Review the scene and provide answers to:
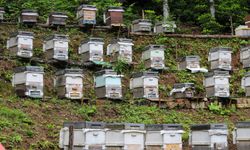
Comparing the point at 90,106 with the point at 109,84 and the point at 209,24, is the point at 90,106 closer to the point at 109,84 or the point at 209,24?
the point at 109,84

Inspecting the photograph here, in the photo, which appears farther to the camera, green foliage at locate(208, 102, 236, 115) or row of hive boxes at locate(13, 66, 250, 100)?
green foliage at locate(208, 102, 236, 115)

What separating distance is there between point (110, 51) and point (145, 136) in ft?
25.2

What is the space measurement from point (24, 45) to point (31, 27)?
358cm

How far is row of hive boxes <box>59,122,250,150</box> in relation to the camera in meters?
12.6

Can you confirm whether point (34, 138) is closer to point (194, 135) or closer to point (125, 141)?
point (125, 141)

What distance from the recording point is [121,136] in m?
13.0

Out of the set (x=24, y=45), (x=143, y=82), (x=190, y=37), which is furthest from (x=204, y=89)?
(x=24, y=45)

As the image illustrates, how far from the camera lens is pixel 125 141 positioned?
13.0m

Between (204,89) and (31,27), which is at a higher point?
(31,27)

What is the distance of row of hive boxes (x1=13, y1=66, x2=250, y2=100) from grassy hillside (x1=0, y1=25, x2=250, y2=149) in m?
0.31

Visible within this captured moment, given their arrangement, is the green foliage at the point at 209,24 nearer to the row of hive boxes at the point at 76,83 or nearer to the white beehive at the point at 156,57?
the white beehive at the point at 156,57

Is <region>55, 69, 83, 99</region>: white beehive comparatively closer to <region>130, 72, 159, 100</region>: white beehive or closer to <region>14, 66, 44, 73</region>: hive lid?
<region>14, 66, 44, 73</region>: hive lid

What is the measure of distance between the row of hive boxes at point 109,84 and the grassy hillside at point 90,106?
1.00 ft

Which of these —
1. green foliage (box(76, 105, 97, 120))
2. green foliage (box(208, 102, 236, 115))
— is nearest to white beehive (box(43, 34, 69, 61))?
Answer: green foliage (box(76, 105, 97, 120))
